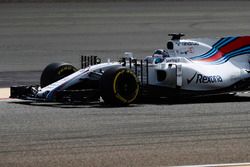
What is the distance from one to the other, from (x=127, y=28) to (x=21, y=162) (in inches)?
916

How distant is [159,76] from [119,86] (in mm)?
1039

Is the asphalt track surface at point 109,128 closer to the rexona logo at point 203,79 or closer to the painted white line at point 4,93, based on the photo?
the rexona logo at point 203,79

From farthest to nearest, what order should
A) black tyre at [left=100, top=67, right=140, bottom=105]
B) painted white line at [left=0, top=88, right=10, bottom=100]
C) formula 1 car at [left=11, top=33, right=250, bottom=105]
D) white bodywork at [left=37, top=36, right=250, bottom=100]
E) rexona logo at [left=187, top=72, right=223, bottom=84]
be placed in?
painted white line at [left=0, top=88, right=10, bottom=100] < rexona logo at [left=187, top=72, right=223, bottom=84] < white bodywork at [left=37, top=36, right=250, bottom=100] < formula 1 car at [left=11, top=33, right=250, bottom=105] < black tyre at [left=100, top=67, right=140, bottom=105]

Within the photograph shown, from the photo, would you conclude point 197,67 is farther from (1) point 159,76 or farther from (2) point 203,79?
(1) point 159,76

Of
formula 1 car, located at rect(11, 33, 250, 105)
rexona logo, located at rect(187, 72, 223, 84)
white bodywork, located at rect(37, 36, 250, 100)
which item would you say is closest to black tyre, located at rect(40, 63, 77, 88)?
formula 1 car, located at rect(11, 33, 250, 105)

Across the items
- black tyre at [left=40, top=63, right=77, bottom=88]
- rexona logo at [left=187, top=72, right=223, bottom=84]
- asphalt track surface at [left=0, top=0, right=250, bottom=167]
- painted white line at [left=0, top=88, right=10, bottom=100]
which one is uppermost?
black tyre at [left=40, top=63, right=77, bottom=88]

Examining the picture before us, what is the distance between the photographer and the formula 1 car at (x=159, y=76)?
14.5 meters

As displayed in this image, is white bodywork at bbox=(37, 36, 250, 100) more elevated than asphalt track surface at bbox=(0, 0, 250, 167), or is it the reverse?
white bodywork at bbox=(37, 36, 250, 100)

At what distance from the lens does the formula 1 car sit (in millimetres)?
14492

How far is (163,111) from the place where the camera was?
13.7 m

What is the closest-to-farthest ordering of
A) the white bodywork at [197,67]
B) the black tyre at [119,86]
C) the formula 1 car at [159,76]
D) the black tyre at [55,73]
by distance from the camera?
the black tyre at [119,86] → the formula 1 car at [159,76] → the white bodywork at [197,67] → the black tyre at [55,73]

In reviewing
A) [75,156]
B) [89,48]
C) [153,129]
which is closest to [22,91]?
[153,129]

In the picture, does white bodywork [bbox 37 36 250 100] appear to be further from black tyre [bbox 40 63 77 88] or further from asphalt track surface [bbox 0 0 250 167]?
black tyre [bbox 40 63 77 88]

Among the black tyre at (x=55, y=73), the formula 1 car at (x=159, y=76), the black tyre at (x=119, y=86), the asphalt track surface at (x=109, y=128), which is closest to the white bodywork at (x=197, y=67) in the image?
the formula 1 car at (x=159, y=76)
